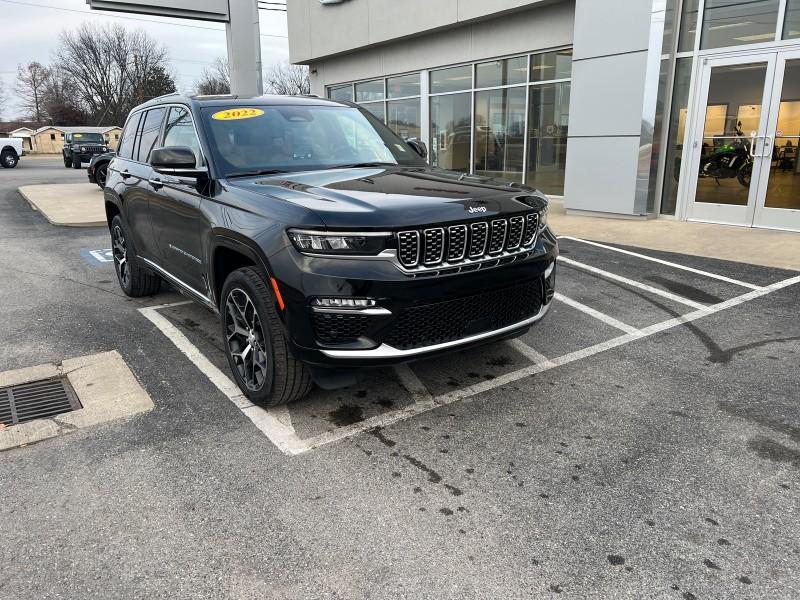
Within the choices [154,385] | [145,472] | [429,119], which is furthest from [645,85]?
[145,472]

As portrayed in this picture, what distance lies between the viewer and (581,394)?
386 cm

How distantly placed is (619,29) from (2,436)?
10.5 m

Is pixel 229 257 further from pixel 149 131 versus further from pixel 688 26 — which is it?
pixel 688 26

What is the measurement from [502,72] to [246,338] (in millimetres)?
12023

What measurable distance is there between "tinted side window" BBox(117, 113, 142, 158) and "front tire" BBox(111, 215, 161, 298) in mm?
652

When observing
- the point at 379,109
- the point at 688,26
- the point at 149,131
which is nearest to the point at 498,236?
the point at 149,131

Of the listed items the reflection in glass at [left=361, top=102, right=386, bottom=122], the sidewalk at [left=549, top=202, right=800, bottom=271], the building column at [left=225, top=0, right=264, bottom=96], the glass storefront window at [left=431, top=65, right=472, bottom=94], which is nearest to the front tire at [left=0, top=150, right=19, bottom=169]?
the building column at [left=225, top=0, right=264, bottom=96]

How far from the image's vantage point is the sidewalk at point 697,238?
770 centimetres

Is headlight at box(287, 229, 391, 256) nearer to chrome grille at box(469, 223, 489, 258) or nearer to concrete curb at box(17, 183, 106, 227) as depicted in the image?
chrome grille at box(469, 223, 489, 258)

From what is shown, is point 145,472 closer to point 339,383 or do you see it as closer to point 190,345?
point 339,383

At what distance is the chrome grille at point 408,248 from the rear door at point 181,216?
1513mm

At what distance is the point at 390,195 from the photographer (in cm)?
333

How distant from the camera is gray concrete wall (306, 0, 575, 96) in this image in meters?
12.3

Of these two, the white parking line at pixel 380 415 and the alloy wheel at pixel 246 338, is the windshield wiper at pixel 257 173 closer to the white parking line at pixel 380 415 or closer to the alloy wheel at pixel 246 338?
the alloy wheel at pixel 246 338
